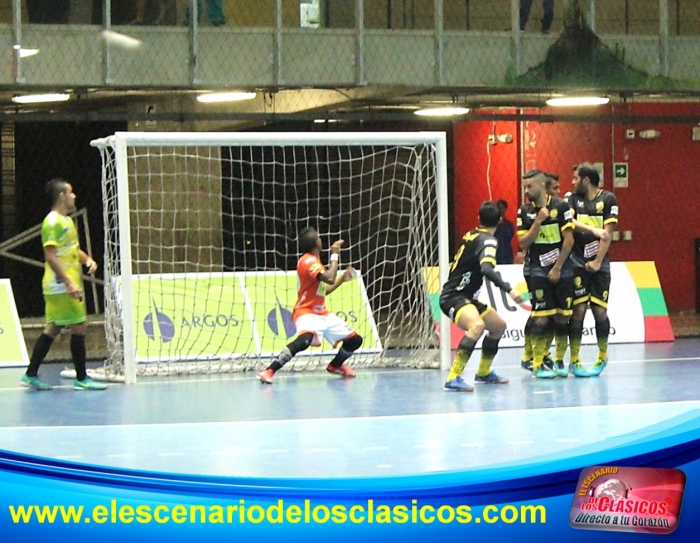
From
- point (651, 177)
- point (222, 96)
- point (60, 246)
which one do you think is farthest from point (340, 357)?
point (651, 177)

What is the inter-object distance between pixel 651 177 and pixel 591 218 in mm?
9161

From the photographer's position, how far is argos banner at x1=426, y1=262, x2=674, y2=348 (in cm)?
1576

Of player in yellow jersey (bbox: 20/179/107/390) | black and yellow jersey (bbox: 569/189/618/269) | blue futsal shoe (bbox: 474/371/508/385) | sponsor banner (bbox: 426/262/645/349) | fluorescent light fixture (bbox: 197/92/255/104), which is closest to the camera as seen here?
player in yellow jersey (bbox: 20/179/107/390)

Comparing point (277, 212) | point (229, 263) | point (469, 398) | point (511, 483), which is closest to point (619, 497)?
point (511, 483)

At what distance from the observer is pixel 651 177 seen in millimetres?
21078

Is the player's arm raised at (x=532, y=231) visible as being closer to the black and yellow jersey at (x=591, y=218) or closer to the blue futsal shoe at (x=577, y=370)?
the black and yellow jersey at (x=591, y=218)

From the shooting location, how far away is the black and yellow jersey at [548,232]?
1211cm

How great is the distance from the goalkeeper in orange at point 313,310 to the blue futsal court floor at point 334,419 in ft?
1.24

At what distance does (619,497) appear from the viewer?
2947mm

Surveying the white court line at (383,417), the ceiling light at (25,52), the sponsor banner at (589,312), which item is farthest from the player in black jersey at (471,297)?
the ceiling light at (25,52)

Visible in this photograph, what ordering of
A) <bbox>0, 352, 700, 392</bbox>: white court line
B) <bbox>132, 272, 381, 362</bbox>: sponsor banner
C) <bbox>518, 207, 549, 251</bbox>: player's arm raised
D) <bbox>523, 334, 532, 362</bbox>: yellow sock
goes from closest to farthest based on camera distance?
1. <bbox>518, 207, 549, 251</bbox>: player's arm raised
2. <bbox>0, 352, 700, 392</bbox>: white court line
3. <bbox>523, 334, 532, 362</bbox>: yellow sock
4. <bbox>132, 272, 381, 362</bbox>: sponsor banner

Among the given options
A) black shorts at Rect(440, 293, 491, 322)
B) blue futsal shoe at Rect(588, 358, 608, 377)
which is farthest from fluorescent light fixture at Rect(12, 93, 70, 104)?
blue futsal shoe at Rect(588, 358, 608, 377)

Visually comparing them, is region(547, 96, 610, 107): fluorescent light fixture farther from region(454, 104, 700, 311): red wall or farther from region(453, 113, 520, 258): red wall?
region(453, 113, 520, 258): red wall

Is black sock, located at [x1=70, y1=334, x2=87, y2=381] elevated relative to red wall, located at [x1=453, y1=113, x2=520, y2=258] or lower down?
lower down
